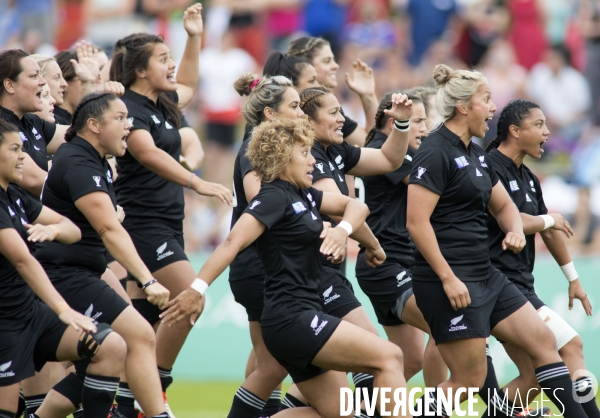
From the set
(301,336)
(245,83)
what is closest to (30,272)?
(301,336)

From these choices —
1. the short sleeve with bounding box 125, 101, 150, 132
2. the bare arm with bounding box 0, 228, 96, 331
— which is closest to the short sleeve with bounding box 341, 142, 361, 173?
the short sleeve with bounding box 125, 101, 150, 132

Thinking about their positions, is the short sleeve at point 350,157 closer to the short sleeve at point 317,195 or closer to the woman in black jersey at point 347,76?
the woman in black jersey at point 347,76

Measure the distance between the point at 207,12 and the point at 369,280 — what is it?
9.83 m

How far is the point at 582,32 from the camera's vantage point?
1524 centimetres

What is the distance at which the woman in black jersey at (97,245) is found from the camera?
613cm

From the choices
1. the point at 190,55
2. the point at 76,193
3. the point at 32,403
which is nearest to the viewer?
the point at 76,193

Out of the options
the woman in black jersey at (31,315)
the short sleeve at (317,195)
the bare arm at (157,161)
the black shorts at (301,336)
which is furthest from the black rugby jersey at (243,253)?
the woman in black jersey at (31,315)

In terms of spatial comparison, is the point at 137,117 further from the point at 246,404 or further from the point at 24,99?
the point at 246,404

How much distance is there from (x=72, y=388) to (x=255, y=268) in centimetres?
152

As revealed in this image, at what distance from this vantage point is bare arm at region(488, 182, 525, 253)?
685 centimetres

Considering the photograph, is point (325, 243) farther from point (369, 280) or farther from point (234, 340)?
point (234, 340)

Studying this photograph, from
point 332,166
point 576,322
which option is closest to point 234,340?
point 576,322

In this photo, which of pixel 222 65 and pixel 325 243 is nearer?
pixel 325 243

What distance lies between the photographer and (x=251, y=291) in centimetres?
703
